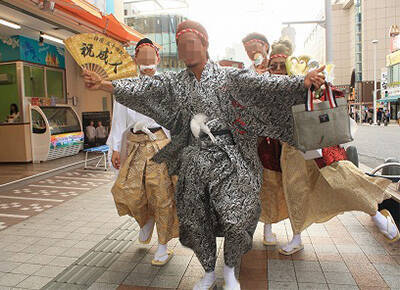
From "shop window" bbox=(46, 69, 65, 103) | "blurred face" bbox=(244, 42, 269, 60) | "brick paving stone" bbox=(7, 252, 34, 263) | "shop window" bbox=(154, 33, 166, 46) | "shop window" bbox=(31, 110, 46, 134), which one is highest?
"shop window" bbox=(154, 33, 166, 46)

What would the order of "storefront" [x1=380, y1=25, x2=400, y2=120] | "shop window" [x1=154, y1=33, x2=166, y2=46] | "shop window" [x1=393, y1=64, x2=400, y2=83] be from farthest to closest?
1. "shop window" [x1=393, y1=64, x2=400, y2=83]
2. "storefront" [x1=380, y1=25, x2=400, y2=120]
3. "shop window" [x1=154, y1=33, x2=166, y2=46]

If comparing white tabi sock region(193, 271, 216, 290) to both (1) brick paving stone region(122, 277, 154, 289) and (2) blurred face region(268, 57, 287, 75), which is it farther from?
(2) blurred face region(268, 57, 287, 75)

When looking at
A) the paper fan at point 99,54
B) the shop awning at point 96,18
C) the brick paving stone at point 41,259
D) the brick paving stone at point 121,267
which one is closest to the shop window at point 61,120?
the shop awning at point 96,18

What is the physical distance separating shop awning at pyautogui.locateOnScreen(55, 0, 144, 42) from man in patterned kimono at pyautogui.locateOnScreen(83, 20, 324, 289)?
3891 mm

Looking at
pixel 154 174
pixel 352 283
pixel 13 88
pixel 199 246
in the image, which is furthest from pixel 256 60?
pixel 13 88

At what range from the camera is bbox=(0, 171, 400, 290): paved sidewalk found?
9.01ft

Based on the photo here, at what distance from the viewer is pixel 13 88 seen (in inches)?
391

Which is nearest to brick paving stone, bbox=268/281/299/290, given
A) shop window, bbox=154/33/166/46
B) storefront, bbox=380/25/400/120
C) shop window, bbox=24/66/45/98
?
shop window, bbox=24/66/45/98

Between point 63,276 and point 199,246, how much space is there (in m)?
1.26

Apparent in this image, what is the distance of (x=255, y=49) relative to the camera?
346 centimetres

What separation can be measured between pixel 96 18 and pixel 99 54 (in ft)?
14.6

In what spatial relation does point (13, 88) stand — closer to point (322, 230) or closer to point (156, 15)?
point (322, 230)

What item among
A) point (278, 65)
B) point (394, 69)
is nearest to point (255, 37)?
point (278, 65)

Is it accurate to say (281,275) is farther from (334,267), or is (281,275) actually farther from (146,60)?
(146,60)
